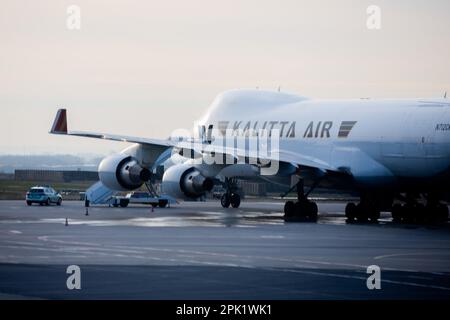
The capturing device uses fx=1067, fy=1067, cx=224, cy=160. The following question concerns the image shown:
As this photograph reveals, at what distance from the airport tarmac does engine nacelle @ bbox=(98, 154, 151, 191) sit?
3.07 meters

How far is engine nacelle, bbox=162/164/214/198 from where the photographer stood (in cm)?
4672

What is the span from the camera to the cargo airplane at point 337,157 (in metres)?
43.8

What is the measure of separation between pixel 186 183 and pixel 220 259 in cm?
2043

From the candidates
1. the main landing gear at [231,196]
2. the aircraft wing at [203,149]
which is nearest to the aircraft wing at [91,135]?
the aircraft wing at [203,149]

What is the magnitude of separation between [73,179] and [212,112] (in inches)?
3030

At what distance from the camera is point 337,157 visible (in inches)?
1880

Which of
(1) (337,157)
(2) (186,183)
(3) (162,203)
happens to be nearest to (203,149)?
(2) (186,183)

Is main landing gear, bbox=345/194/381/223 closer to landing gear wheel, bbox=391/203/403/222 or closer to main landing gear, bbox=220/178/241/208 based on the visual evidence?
landing gear wheel, bbox=391/203/403/222

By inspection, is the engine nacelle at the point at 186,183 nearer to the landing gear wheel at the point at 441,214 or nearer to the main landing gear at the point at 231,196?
the landing gear wheel at the point at 441,214

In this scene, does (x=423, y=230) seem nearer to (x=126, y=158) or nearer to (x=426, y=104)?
(x=426, y=104)

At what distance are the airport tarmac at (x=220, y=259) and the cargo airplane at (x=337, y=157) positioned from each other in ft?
9.93
